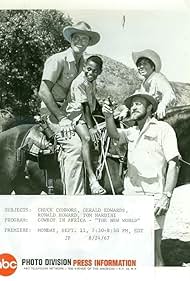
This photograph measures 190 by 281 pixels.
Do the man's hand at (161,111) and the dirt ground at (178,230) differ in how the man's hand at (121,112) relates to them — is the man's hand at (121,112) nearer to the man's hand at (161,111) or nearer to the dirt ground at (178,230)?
the man's hand at (161,111)

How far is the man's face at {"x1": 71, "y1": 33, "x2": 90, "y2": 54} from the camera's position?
3.34 ft

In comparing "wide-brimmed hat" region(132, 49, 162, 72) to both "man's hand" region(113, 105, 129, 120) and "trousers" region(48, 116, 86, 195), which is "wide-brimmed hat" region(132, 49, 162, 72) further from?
"trousers" region(48, 116, 86, 195)

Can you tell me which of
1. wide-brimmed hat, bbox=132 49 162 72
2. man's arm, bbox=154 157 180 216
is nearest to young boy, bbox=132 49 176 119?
wide-brimmed hat, bbox=132 49 162 72

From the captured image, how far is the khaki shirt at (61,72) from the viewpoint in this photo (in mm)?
1021

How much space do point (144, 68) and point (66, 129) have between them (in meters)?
0.21

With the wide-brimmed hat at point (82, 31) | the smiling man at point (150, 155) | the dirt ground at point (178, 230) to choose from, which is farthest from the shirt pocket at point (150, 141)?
the wide-brimmed hat at point (82, 31)

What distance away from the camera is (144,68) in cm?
102

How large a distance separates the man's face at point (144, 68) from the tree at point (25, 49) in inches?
6.3

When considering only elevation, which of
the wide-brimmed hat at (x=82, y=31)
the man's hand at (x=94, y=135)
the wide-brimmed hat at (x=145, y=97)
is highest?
the wide-brimmed hat at (x=82, y=31)

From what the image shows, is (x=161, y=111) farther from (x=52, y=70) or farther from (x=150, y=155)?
(x=52, y=70)

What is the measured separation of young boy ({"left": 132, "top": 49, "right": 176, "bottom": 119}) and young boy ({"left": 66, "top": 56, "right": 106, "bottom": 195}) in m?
0.09

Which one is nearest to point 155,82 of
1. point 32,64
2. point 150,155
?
point 150,155

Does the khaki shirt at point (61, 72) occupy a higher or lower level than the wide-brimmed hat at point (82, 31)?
lower

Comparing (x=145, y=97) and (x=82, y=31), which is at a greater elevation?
(x=82, y=31)
